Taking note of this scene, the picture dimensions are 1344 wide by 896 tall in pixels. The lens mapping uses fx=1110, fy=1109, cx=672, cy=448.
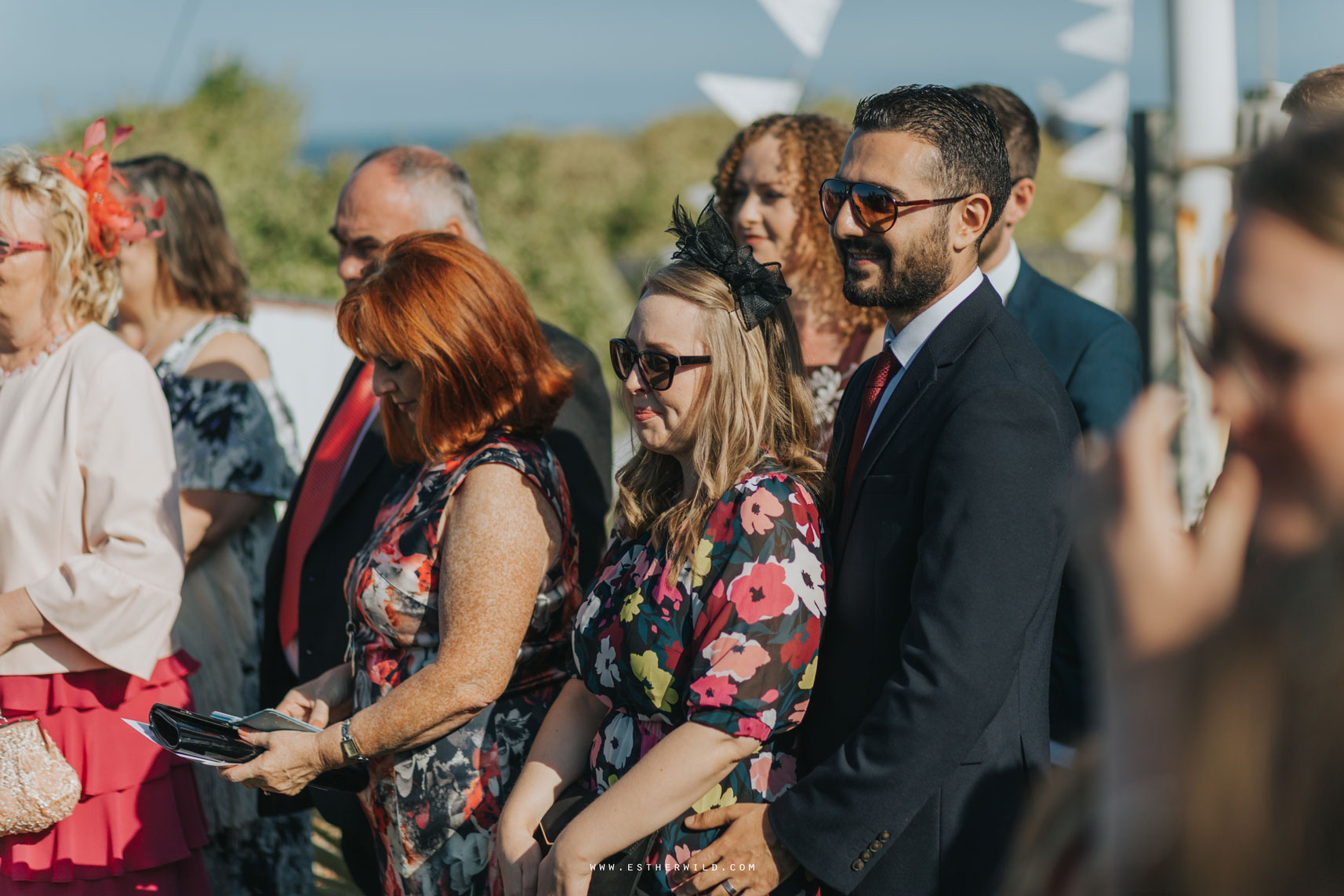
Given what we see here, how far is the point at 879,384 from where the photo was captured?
→ 7.16 feet

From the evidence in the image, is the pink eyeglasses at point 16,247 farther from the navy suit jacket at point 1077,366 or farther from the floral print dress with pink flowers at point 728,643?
the navy suit jacket at point 1077,366

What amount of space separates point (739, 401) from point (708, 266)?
284 mm

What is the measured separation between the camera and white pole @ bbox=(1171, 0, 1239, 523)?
4504 millimetres

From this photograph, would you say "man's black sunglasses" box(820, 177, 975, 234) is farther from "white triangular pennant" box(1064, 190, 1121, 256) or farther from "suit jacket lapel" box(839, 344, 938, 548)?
"white triangular pennant" box(1064, 190, 1121, 256)

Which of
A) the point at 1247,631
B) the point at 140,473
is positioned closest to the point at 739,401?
the point at 1247,631

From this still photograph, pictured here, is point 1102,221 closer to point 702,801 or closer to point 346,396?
point 346,396

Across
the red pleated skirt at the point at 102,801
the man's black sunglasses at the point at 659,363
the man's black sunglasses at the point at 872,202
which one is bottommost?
the red pleated skirt at the point at 102,801

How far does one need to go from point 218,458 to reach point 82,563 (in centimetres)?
74

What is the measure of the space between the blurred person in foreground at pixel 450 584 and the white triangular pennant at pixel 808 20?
3.52 m

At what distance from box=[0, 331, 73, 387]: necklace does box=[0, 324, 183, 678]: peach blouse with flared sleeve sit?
0.04 meters

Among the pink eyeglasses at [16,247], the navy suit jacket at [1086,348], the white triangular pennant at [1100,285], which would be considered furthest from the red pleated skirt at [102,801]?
the white triangular pennant at [1100,285]

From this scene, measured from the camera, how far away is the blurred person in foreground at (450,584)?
2.33 metres

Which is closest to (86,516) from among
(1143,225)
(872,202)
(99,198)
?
(99,198)

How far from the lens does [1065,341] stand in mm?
2979
